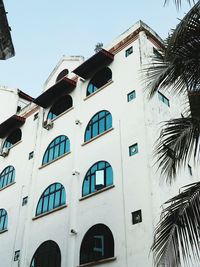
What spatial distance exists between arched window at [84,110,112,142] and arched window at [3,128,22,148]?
7111mm

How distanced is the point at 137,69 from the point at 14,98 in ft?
43.6

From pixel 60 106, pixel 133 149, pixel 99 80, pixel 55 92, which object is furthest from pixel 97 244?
pixel 55 92

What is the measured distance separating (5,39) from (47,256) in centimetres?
1037

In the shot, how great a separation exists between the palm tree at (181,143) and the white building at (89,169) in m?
5.48

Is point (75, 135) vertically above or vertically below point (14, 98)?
below

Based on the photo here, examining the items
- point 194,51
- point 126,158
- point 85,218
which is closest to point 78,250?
point 85,218

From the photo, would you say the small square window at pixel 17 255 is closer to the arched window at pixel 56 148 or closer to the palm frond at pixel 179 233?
the arched window at pixel 56 148

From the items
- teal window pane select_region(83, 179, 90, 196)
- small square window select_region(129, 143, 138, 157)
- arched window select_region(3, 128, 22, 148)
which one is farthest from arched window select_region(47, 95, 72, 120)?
small square window select_region(129, 143, 138, 157)

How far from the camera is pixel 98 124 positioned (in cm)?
1686

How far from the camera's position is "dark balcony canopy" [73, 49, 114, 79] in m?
18.1

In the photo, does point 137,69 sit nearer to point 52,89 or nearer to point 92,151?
point 92,151

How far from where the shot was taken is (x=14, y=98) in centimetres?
2684

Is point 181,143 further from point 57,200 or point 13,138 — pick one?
point 13,138

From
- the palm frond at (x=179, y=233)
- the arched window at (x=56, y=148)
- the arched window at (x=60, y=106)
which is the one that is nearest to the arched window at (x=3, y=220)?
the arched window at (x=56, y=148)
